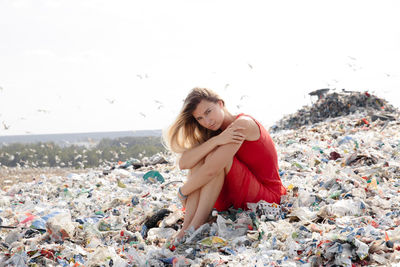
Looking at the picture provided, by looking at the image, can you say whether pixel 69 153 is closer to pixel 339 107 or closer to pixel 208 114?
pixel 339 107

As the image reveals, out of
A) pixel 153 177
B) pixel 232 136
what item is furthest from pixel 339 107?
pixel 232 136

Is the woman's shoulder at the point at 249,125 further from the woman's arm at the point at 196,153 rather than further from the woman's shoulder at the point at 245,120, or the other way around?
the woman's arm at the point at 196,153

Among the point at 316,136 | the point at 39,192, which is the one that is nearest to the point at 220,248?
the point at 39,192

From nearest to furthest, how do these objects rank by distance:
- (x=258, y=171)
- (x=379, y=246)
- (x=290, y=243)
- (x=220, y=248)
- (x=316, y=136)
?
(x=379, y=246) < (x=290, y=243) < (x=220, y=248) < (x=258, y=171) < (x=316, y=136)

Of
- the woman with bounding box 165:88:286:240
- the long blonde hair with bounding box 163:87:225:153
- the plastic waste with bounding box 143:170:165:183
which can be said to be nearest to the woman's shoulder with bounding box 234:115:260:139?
the woman with bounding box 165:88:286:240

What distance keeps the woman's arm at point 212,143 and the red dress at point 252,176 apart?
0.51 feet

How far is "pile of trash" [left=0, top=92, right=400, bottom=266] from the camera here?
2.11m

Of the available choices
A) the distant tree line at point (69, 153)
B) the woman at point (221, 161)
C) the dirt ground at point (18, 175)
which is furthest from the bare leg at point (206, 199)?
the distant tree line at point (69, 153)

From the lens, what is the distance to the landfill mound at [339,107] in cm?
1069

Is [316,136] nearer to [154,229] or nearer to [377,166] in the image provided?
[377,166]

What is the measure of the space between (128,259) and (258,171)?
1.14 metres

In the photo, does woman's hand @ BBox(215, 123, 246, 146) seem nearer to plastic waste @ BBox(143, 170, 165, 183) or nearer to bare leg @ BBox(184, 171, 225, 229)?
bare leg @ BBox(184, 171, 225, 229)

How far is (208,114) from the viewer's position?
2.78m

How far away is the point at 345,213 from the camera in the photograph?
2598 mm
